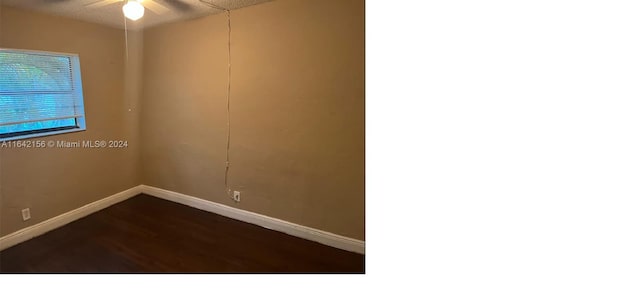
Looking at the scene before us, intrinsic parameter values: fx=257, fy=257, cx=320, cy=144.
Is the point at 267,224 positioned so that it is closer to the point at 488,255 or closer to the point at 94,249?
A: the point at 94,249

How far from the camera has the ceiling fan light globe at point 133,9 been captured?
146 cm

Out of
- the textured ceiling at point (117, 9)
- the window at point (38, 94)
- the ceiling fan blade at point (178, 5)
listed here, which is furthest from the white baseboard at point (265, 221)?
the ceiling fan blade at point (178, 5)

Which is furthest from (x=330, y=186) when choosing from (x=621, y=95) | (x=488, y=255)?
(x=621, y=95)

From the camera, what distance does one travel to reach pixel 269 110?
1831mm

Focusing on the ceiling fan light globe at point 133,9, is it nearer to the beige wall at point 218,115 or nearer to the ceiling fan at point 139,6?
the ceiling fan at point 139,6

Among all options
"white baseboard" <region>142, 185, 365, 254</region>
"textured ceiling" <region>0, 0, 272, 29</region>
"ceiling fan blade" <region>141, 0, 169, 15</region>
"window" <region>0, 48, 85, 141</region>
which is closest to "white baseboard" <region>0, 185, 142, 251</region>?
"white baseboard" <region>142, 185, 365, 254</region>

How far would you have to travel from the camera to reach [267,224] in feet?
6.51

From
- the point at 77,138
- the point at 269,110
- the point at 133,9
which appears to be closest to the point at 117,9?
the point at 133,9

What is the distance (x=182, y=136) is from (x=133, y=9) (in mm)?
906

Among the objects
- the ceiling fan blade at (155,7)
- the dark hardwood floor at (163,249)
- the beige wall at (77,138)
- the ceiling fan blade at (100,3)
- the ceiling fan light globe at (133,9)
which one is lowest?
the dark hardwood floor at (163,249)

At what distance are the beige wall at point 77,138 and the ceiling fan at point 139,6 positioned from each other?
0.22m

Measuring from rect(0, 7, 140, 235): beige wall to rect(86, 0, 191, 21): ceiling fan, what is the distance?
225mm

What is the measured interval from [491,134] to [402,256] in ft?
1.39

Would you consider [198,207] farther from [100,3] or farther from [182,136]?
[100,3]
